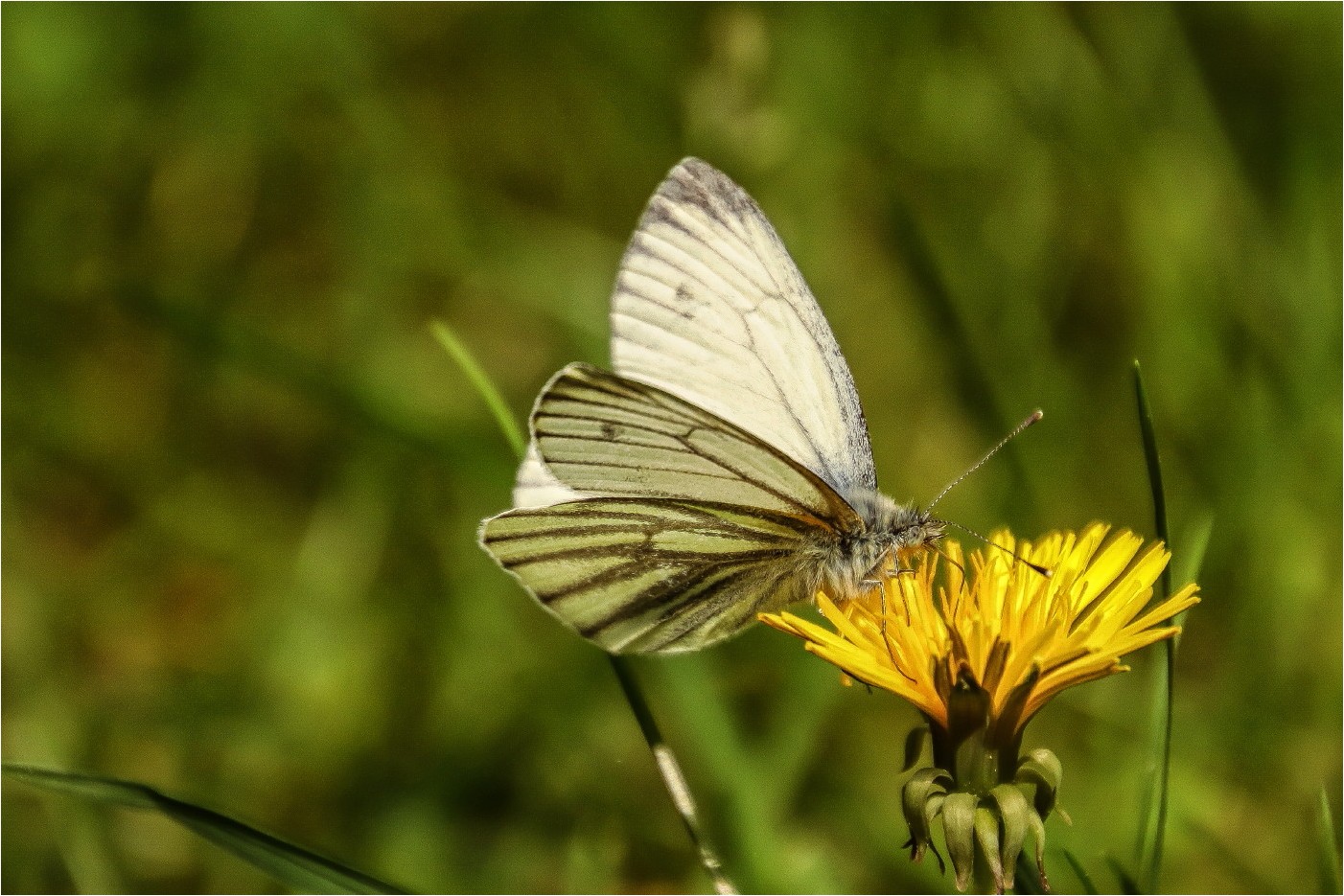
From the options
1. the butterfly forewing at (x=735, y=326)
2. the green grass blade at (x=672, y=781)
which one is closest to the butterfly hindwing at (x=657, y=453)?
the butterfly forewing at (x=735, y=326)

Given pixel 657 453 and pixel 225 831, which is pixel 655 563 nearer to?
pixel 657 453

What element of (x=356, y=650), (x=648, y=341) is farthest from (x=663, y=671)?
(x=356, y=650)

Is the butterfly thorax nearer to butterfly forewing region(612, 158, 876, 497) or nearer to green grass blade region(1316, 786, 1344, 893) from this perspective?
butterfly forewing region(612, 158, 876, 497)

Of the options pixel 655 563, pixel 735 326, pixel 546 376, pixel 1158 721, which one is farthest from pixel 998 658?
pixel 546 376

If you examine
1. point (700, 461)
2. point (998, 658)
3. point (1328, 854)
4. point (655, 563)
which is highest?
point (700, 461)

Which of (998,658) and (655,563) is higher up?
(655,563)

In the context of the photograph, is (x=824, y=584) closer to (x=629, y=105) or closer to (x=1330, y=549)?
(x=1330, y=549)

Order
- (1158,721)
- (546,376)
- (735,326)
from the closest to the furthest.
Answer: (1158,721) < (735,326) < (546,376)

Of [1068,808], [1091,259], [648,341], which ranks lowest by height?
[1068,808]
